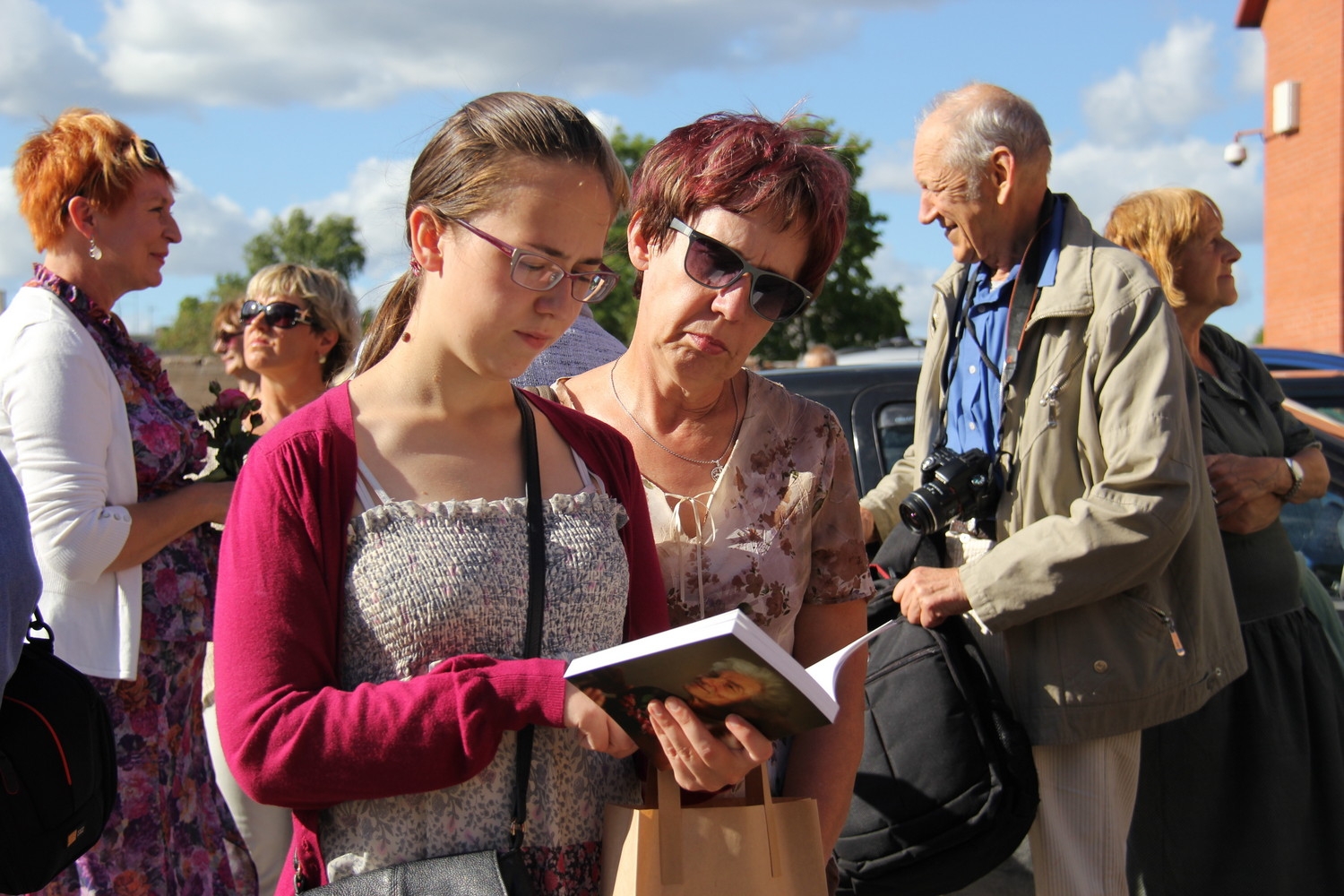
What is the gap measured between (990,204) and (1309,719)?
1.73 meters

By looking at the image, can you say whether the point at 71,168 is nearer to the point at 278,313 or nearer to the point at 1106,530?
the point at 278,313

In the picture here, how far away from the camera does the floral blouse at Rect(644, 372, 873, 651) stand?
6.75 feet

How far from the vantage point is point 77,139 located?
9.92ft

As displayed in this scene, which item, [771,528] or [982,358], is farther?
[982,358]

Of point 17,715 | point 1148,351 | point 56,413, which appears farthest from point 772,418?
point 56,413

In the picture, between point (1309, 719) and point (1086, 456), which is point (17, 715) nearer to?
point (1086, 456)

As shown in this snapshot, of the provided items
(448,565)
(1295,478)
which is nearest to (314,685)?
(448,565)

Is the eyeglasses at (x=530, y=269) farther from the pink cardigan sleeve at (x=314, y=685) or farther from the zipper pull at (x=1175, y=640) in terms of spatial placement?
the zipper pull at (x=1175, y=640)

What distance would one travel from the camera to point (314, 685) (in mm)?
1448

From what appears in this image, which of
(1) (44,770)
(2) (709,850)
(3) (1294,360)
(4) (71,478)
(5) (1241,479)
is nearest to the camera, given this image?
(2) (709,850)

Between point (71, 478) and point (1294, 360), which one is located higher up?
point (1294, 360)

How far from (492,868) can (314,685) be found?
0.32m

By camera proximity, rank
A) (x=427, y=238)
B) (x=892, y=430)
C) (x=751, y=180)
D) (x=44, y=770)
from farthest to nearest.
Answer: (x=892, y=430) < (x=751, y=180) < (x=44, y=770) < (x=427, y=238)

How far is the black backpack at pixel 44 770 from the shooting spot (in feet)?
6.03
